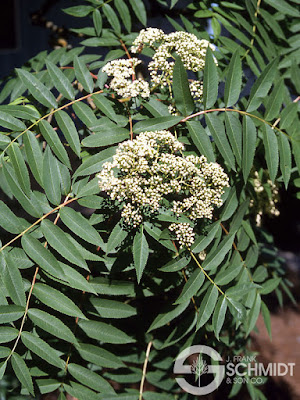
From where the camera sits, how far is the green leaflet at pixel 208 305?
1558 millimetres

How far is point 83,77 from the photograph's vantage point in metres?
1.83

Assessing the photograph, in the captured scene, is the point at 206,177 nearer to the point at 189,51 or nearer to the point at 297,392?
the point at 189,51

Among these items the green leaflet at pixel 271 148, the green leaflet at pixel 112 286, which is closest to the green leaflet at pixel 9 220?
the green leaflet at pixel 112 286

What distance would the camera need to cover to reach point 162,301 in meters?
2.12

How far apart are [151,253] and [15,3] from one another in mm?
5679

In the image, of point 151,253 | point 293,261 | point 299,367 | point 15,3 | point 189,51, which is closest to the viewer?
point 189,51

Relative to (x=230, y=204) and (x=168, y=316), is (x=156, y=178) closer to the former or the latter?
(x=230, y=204)

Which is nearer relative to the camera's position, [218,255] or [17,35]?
[218,255]

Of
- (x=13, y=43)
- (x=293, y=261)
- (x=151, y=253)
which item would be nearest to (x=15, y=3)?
(x=13, y=43)

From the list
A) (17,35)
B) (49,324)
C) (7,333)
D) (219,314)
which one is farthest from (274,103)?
(17,35)

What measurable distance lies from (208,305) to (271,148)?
661mm

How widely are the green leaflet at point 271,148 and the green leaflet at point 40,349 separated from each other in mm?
1023

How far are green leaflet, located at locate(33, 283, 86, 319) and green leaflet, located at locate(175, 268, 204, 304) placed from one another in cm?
39

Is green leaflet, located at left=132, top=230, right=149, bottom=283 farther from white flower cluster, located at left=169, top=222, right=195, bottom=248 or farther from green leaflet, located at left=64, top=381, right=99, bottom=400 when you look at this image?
green leaflet, located at left=64, top=381, right=99, bottom=400
